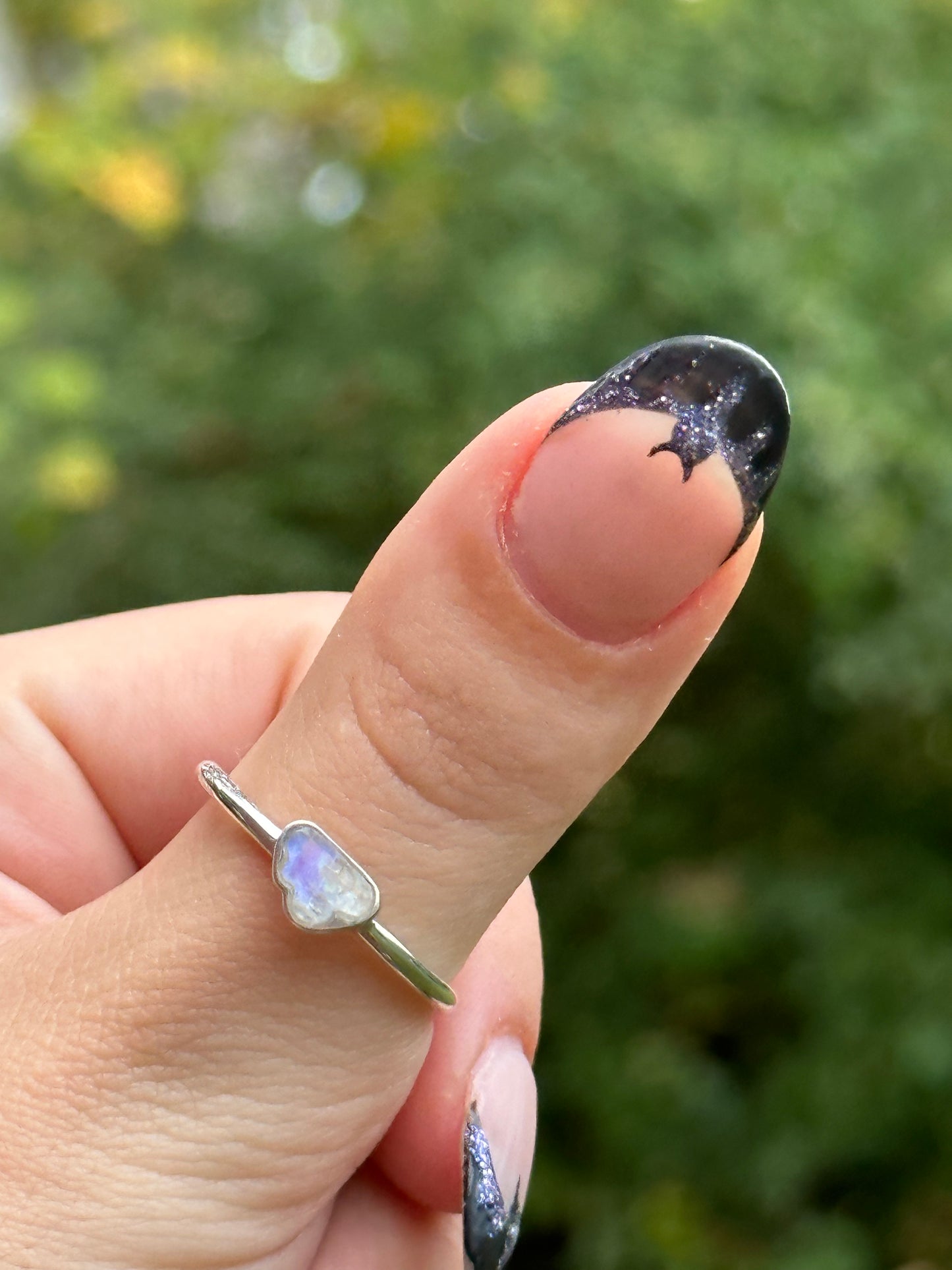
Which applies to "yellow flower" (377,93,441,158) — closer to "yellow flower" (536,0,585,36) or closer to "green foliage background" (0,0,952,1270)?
"green foliage background" (0,0,952,1270)

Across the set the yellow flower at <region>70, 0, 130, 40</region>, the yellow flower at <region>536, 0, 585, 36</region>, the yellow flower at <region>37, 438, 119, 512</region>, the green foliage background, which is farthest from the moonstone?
the yellow flower at <region>70, 0, 130, 40</region>

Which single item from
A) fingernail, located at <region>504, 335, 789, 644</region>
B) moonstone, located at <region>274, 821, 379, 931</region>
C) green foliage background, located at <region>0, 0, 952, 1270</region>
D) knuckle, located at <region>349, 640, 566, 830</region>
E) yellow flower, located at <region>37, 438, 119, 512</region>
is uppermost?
green foliage background, located at <region>0, 0, 952, 1270</region>

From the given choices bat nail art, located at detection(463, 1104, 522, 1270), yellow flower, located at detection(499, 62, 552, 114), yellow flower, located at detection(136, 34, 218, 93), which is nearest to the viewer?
bat nail art, located at detection(463, 1104, 522, 1270)

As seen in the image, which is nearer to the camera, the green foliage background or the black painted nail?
the black painted nail

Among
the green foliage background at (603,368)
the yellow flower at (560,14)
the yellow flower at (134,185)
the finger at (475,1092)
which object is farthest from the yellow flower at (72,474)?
the finger at (475,1092)

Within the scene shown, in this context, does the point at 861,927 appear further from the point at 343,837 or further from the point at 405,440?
the point at 343,837

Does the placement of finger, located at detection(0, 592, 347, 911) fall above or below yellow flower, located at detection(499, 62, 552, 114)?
below

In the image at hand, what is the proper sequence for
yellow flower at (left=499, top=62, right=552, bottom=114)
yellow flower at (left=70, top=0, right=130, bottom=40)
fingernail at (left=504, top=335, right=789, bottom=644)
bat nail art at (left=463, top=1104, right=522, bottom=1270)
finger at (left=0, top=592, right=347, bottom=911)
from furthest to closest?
1. yellow flower at (left=70, top=0, right=130, bottom=40)
2. yellow flower at (left=499, top=62, right=552, bottom=114)
3. finger at (left=0, top=592, right=347, bottom=911)
4. bat nail art at (left=463, top=1104, right=522, bottom=1270)
5. fingernail at (left=504, top=335, right=789, bottom=644)

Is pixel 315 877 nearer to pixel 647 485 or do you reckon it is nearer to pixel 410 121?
pixel 647 485
